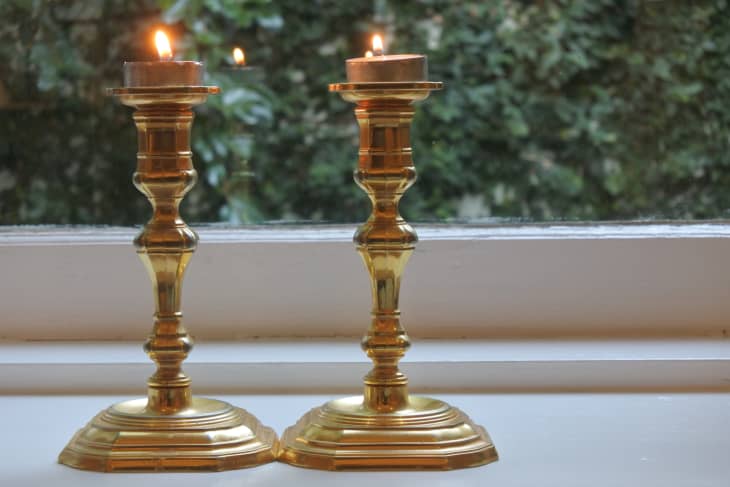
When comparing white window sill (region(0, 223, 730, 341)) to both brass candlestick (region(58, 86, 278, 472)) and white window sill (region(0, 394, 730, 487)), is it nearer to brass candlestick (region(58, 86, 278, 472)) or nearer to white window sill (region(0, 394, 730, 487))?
white window sill (region(0, 394, 730, 487))

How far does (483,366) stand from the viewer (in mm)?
1018

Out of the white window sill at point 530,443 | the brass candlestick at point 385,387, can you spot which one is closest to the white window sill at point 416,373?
the white window sill at point 530,443

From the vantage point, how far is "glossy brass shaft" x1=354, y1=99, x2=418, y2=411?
78 centimetres

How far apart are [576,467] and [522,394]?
0.72 ft

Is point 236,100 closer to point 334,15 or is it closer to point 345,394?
point 334,15

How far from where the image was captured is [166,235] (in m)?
0.79

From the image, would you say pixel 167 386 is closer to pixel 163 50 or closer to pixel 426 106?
pixel 163 50

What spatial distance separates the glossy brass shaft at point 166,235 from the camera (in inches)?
30.9

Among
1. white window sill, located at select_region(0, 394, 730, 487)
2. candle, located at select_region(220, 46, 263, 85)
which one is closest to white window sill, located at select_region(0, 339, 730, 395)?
white window sill, located at select_region(0, 394, 730, 487)

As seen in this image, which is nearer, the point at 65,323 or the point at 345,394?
the point at 345,394

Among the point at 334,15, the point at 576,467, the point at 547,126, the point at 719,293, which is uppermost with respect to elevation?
the point at 334,15

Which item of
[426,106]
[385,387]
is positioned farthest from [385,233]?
[426,106]

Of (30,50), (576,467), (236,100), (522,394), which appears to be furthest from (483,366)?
(30,50)

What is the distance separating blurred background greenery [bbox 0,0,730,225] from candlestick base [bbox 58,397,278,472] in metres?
0.44
